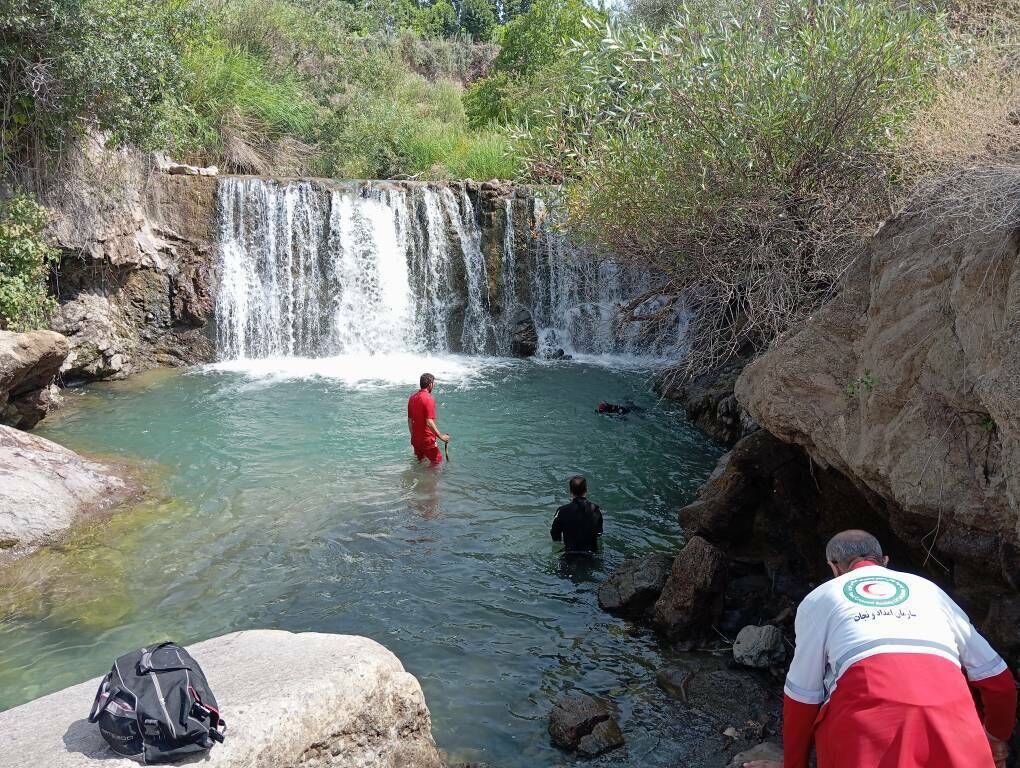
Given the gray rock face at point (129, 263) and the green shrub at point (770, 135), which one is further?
the gray rock face at point (129, 263)

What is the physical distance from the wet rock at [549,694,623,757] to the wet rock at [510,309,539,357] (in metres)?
12.5

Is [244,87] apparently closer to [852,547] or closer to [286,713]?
[286,713]

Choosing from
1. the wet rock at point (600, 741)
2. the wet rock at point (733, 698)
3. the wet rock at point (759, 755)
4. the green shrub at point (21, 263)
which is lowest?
the wet rock at point (600, 741)

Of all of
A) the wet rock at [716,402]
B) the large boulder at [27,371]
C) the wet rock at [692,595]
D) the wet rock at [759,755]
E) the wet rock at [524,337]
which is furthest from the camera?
the wet rock at [524,337]

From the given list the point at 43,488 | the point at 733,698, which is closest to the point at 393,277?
the point at 43,488

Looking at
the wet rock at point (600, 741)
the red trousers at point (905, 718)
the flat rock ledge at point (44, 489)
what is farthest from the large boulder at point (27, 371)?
the red trousers at point (905, 718)

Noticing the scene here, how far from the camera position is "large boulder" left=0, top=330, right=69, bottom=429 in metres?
10.4

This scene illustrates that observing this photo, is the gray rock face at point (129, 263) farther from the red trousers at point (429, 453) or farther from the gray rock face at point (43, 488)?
the red trousers at point (429, 453)

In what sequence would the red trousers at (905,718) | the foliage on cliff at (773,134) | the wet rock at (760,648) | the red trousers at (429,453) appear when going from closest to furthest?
1. the red trousers at (905,718)
2. the wet rock at (760,648)
3. the foliage on cliff at (773,134)
4. the red trousers at (429,453)

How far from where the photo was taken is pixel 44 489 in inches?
344

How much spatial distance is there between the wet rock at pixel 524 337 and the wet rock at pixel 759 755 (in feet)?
43.2

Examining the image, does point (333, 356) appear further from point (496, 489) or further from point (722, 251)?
point (722, 251)

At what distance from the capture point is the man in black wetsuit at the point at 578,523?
7758 mm

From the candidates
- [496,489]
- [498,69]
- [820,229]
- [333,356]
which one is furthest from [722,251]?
[498,69]
